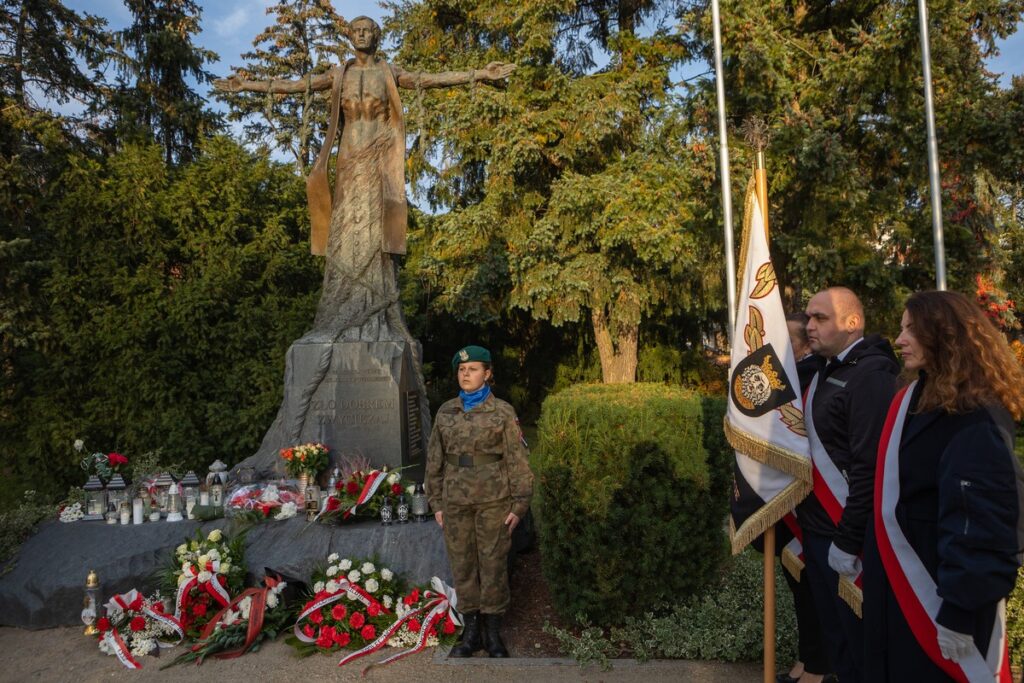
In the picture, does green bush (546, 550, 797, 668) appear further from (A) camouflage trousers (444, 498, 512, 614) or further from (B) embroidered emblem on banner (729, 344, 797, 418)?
(B) embroidered emblem on banner (729, 344, 797, 418)

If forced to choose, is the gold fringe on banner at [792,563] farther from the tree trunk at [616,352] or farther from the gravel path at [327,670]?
the tree trunk at [616,352]

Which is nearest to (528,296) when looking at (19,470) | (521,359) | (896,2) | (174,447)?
(521,359)

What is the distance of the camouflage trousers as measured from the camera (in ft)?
14.3

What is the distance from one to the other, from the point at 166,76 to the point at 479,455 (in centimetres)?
1855

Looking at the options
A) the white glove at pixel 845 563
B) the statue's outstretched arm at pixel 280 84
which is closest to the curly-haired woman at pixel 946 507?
the white glove at pixel 845 563

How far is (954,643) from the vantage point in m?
2.21

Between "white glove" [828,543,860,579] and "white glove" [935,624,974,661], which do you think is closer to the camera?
"white glove" [935,624,974,661]

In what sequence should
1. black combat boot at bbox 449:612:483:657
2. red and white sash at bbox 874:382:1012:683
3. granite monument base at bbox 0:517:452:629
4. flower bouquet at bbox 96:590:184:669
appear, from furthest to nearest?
granite monument base at bbox 0:517:452:629, flower bouquet at bbox 96:590:184:669, black combat boot at bbox 449:612:483:657, red and white sash at bbox 874:382:1012:683

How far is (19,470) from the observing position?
11961 mm

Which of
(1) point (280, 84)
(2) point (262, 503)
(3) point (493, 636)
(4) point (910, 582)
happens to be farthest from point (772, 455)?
(1) point (280, 84)

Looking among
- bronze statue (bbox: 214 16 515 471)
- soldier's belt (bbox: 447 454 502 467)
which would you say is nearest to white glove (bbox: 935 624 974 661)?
soldier's belt (bbox: 447 454 502 467)

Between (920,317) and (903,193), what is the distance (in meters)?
12.3

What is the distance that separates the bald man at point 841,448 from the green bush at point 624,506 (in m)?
1.09

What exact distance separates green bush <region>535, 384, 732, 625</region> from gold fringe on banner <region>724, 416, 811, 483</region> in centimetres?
94
